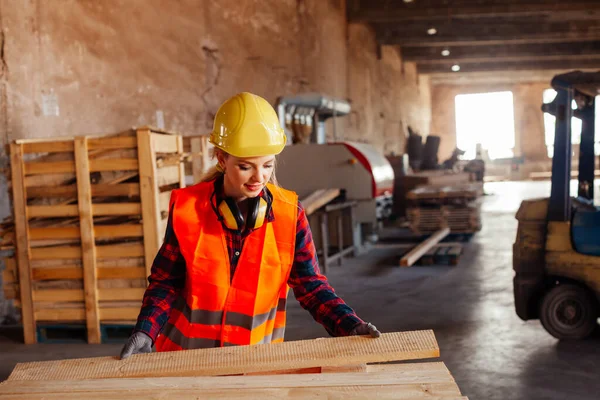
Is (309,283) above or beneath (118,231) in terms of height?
above

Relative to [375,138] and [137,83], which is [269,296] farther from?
[375,138]

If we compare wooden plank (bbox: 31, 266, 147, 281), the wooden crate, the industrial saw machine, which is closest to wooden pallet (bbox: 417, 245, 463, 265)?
the industrial saw machine

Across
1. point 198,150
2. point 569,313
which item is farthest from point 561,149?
point 198,150

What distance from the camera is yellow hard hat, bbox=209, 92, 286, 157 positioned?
2.19 metres

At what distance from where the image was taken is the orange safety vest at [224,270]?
236 centimetres

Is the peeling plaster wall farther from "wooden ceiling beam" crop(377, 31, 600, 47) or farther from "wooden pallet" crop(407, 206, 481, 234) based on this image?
"wooden pallet" crop(407, 206, 481, 234)

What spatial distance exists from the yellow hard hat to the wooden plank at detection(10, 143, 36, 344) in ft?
13.1

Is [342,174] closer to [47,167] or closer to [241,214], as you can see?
[47,167]

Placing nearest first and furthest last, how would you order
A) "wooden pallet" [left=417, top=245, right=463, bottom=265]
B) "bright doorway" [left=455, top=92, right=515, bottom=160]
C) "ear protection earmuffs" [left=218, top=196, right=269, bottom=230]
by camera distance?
1. "ear protection earmuffs" [left=218, top=196, right=269, bottom=230]
2. "wooden pallet" [left=417, top=245, right=463, bottom=265]
3. "bright doorway" [left=455, top=92, right=515, bottom=160]

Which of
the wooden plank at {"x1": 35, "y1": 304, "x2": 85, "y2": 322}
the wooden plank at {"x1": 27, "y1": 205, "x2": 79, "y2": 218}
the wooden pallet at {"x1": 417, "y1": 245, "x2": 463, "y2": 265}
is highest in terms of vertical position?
the wooden plank at {"x1": 27, "y1": 205, "x2": 79, "y2": 218}

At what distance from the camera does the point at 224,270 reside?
236cm

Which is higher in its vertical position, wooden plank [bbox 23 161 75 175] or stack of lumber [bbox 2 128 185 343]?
wooden plank [bbox 23 161 75 175]

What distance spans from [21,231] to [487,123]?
35.5 metres

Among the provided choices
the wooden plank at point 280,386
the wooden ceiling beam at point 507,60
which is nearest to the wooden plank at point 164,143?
the wooden plank at point 280,386
